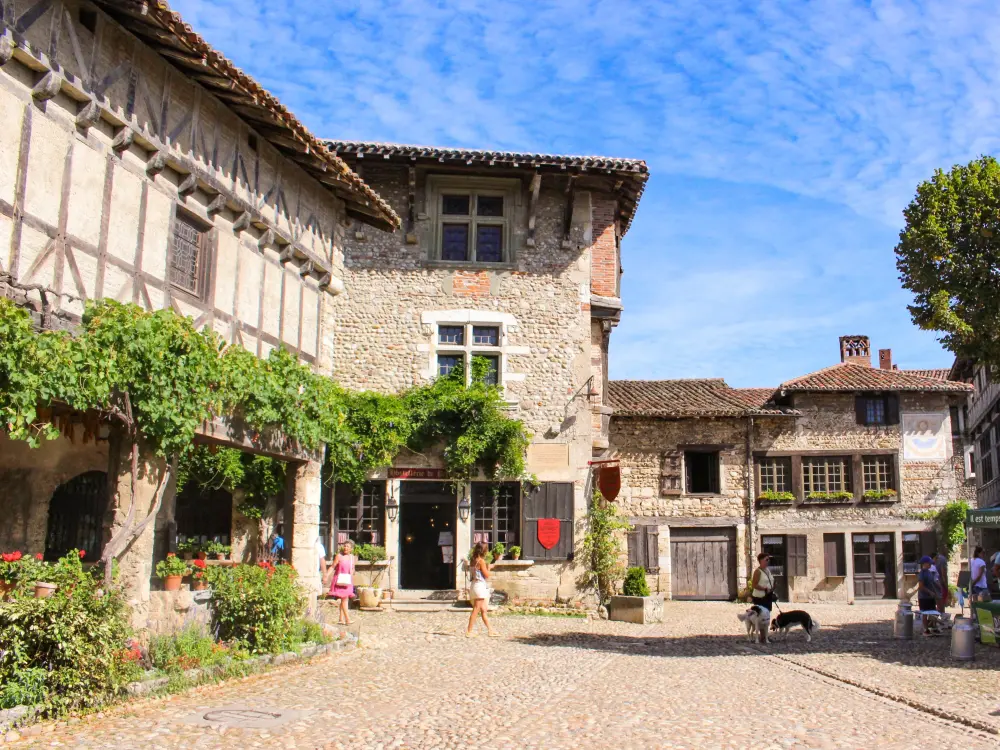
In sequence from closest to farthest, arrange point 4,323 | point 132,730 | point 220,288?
point 132,730
point 4,323
point 220,288

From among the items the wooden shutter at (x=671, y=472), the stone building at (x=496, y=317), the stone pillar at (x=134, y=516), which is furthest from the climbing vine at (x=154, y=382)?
the wooden shutter at (x=671, y=472)

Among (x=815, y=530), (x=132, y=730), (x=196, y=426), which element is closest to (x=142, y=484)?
(x=196, y=426)

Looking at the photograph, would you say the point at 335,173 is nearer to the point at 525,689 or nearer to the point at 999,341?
the point at 525,689

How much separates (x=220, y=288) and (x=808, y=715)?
755 cm

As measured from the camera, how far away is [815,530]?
2472 centimetres

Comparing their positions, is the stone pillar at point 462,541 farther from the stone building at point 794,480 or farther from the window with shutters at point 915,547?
the window with shutters at point 915,547

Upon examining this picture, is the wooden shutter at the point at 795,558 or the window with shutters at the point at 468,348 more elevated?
the window with shutters at the point at 468,348

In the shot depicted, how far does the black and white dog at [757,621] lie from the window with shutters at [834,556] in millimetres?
11725

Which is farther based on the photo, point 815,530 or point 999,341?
point 815,530

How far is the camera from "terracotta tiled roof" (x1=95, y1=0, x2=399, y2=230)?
871 cm

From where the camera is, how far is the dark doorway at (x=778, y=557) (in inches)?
966

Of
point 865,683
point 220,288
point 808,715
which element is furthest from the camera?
point 220,288

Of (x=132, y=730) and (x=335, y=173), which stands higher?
(x=335, y=173)

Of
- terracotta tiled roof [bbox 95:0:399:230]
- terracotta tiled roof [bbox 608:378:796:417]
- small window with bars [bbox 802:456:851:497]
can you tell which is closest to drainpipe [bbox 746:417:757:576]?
terracotta tiled roof [bbox 608:378:796:417]
